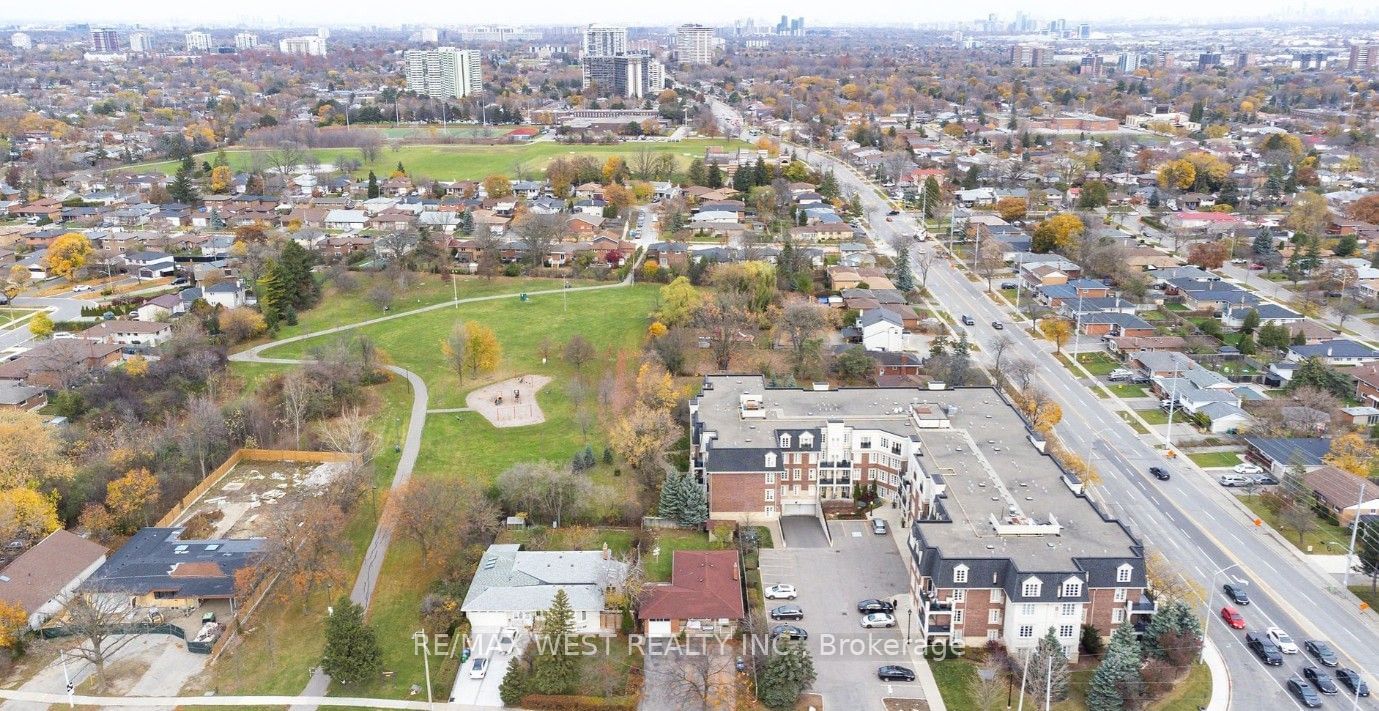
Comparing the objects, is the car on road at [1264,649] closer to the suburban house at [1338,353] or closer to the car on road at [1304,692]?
the car on road at [1304,692]

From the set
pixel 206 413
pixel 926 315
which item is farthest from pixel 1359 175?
pixel 206 413

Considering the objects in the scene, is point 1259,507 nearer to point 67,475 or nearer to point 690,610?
point 690,610

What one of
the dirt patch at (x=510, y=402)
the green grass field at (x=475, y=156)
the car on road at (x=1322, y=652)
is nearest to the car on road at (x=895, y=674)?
the car on road at (x=1322, y=652)

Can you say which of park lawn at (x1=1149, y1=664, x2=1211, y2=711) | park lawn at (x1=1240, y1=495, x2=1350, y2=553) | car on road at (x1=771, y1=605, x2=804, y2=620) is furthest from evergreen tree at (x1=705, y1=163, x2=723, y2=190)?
park lawn at (x1=1149, y1=664, x2=1211, y2=711)

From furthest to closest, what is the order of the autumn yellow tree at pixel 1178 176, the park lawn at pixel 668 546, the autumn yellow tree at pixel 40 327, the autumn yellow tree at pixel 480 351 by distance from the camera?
the autumn yellow tree at pixel 1178 176 < the autumn yellow tree at pixel 40 327 < the autumn yellow tree at pixel 480 351 < the park lawn at pixel 668 546

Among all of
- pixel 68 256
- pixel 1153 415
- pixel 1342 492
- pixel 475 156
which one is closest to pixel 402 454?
pixel 1153 415
